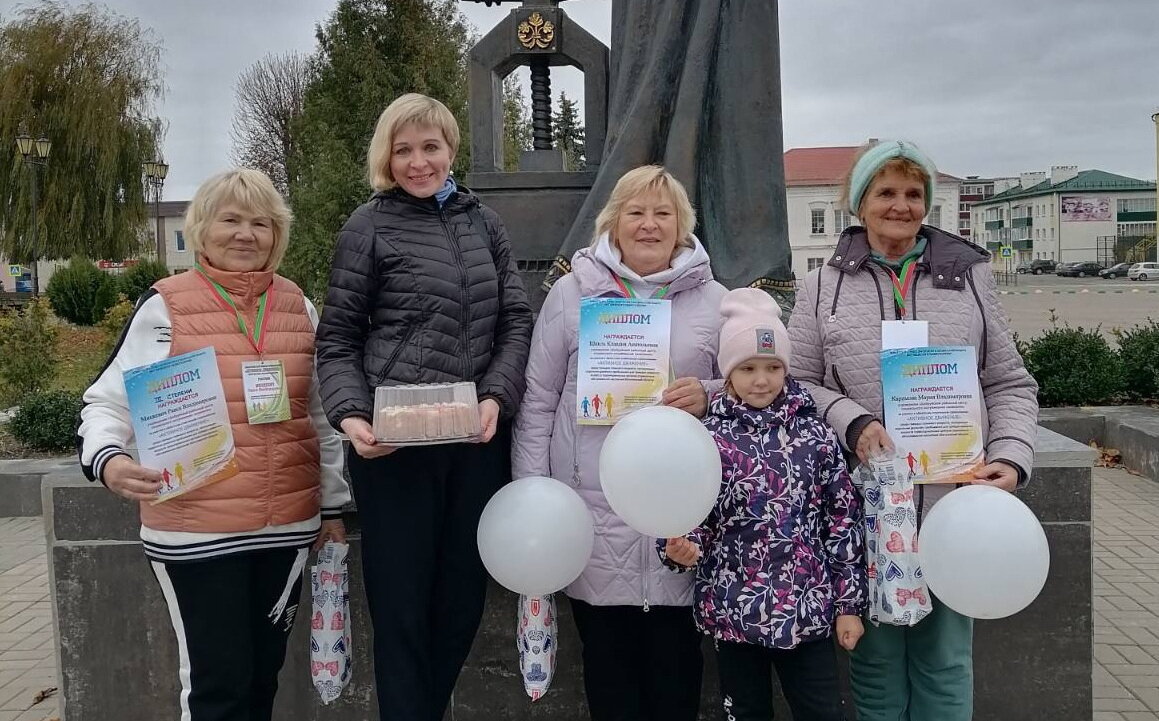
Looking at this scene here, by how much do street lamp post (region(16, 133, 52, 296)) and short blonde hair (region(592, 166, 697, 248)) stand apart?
74.3ft

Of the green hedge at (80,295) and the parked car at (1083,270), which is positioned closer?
the green hedge at (80,295)

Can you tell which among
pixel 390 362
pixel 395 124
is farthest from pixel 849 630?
pixel 395 124

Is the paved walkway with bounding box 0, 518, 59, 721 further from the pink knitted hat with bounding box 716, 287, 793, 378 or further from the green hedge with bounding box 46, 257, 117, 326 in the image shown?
the green hedge with bounding box 46, 257, 117, 326

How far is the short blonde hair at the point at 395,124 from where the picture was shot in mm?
2406

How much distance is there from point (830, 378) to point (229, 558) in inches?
62.1

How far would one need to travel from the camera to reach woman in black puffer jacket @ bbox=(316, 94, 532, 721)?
2.37 metres

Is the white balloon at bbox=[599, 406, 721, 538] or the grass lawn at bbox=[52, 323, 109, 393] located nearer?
the white balloon at bbox=[599, 406, 721, 538]

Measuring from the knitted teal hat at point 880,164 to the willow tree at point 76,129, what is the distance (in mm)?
24882

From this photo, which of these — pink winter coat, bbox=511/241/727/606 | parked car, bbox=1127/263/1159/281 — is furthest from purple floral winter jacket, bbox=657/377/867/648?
parked car, bbox=1127/263/1159/281

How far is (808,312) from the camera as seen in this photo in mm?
2551

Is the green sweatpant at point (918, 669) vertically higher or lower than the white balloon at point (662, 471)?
lower

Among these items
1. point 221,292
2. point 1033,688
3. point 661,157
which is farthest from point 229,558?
point 1033,688

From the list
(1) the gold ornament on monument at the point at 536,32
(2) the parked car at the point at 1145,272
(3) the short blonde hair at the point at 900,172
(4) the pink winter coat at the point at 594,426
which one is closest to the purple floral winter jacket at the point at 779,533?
(4) the pink winter coat at the point at 594,426

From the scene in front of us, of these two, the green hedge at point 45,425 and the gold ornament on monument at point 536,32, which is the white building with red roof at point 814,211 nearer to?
the green hedge at point 45,425
